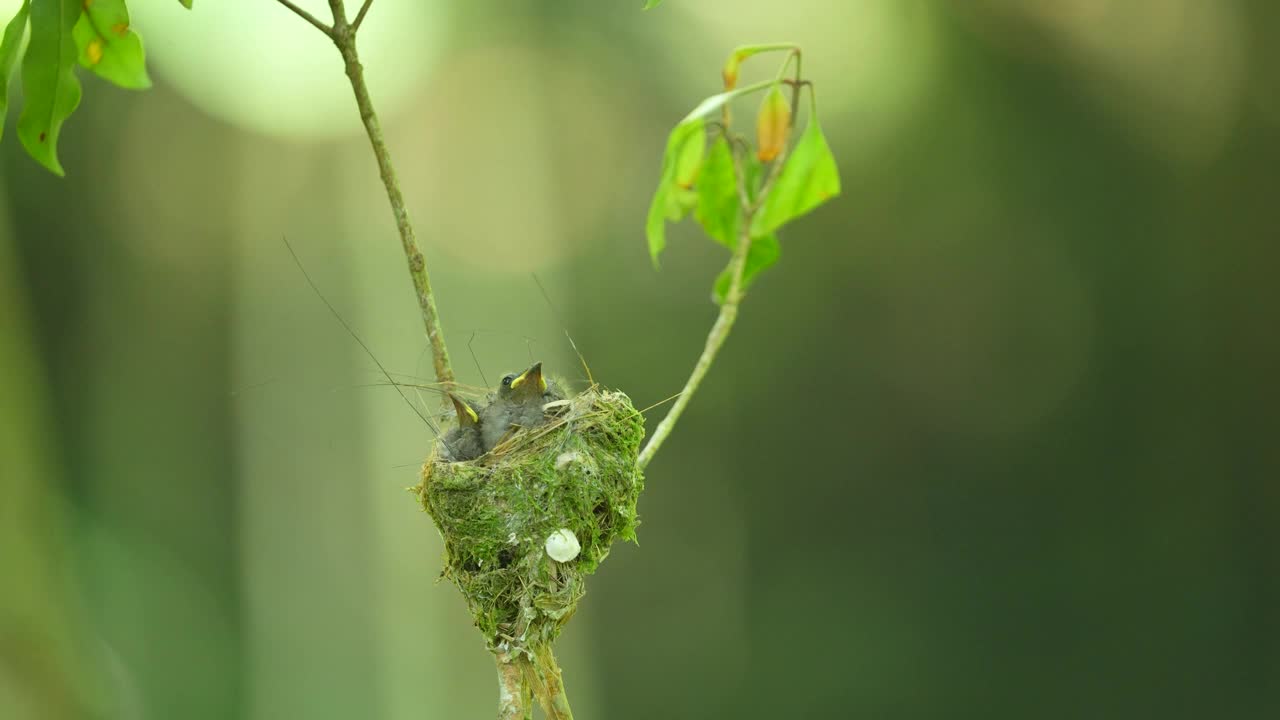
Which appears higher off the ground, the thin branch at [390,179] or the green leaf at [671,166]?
the thin branch at [390,179]

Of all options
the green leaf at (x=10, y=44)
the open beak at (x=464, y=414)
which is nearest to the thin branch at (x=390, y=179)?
the green leaf at (x=10, y=44)

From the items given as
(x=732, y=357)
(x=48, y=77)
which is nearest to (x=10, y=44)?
(x=48, y=77)

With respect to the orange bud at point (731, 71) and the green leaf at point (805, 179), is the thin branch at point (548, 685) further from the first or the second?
the orange bud at point (731, 71)

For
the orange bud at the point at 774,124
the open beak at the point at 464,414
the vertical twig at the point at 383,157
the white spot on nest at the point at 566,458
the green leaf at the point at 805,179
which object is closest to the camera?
the green leaf at the point at 805,179

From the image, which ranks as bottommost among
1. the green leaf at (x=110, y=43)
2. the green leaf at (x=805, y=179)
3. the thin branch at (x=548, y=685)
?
the thin branch at (x=548, y=685)

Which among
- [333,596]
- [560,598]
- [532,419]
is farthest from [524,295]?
[560,598]

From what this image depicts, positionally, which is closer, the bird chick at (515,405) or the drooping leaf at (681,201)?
the drooping leaf at (681,201)

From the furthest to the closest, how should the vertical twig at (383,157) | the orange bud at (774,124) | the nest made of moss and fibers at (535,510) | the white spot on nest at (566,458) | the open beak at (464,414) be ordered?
the open beak at (464,414), the white spot on nest at (566,458), the nest made of moss and fibers at (535,510), the vertical twig at (383,157), the orange bud at (774,124)

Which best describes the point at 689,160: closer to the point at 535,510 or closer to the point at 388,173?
the point at 388,173

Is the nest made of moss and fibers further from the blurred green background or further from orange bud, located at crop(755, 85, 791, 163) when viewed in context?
the blurred green background
